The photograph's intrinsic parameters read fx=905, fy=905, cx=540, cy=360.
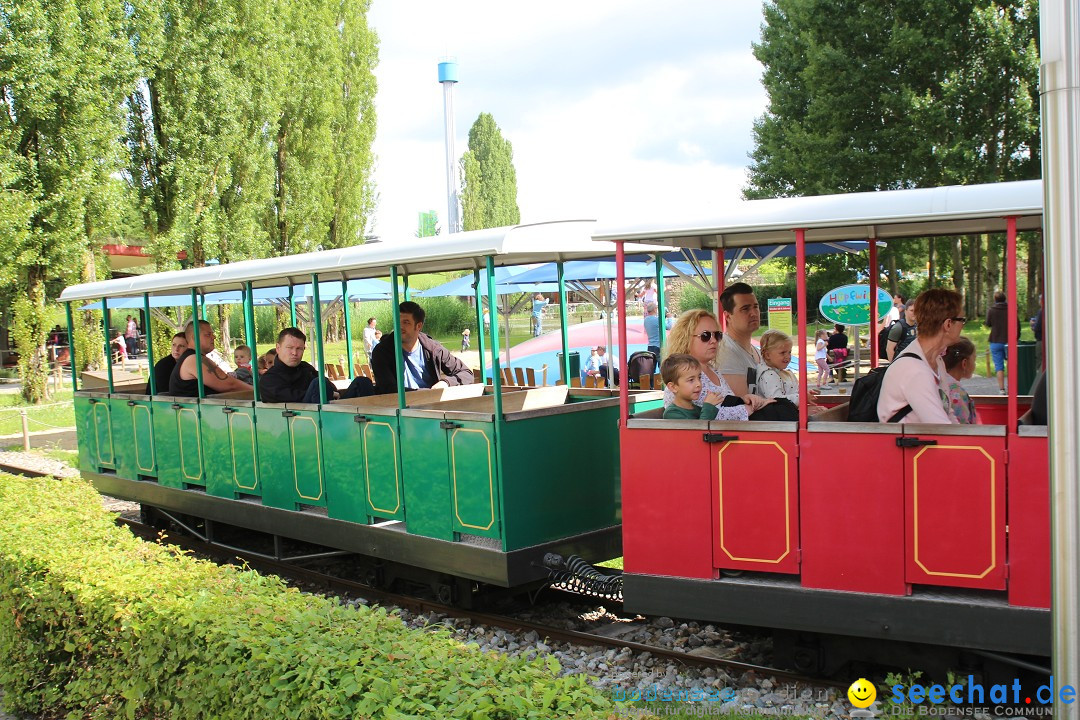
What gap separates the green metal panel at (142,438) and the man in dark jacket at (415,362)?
3766mm

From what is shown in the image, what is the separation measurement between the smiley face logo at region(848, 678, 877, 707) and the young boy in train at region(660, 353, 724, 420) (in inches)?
64.9

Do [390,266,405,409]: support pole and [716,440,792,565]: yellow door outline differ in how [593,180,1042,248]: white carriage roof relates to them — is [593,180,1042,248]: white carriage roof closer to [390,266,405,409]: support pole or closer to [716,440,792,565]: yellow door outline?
[716,440,792,565]: yellow door outline

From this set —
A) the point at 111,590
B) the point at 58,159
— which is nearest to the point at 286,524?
the point at 111,590

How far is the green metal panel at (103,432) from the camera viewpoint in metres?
10.9

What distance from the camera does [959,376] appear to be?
5.82 metres

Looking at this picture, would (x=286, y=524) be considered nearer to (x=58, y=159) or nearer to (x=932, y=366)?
(x=932, y=366)

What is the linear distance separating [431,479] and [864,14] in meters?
18.9

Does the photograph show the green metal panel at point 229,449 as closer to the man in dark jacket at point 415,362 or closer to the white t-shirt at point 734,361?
the man in dark jacket at point 415,362

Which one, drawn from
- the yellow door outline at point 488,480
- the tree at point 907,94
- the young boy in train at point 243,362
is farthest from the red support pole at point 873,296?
the tree at point 907,94

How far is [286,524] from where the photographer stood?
8156 mm

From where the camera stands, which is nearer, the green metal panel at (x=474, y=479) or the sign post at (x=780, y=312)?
the green metal panel at (x=474, y=479)

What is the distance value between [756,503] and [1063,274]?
2.70 metres

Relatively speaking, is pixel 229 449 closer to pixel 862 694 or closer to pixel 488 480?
pixel 488 480

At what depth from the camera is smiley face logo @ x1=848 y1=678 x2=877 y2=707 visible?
15.1ft
